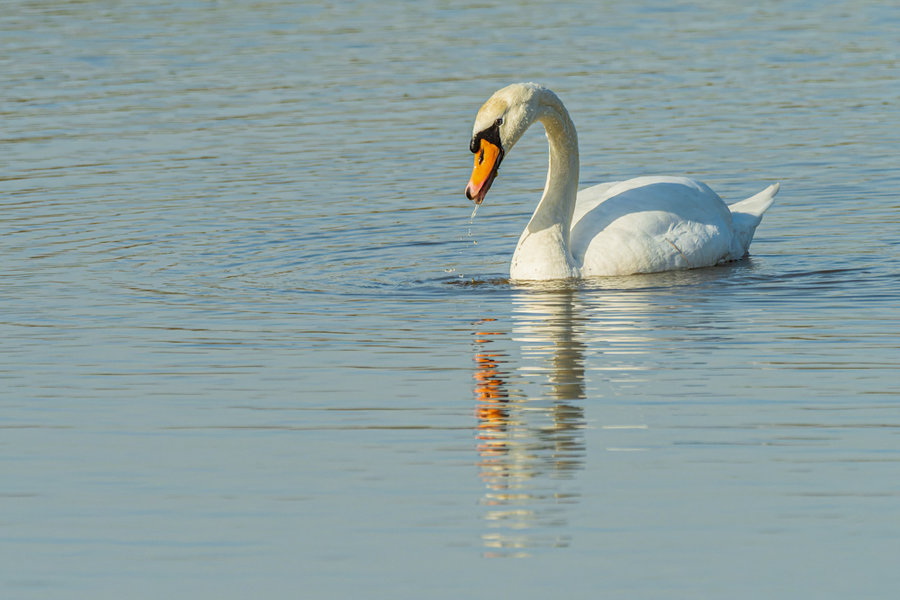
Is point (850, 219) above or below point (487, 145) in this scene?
below

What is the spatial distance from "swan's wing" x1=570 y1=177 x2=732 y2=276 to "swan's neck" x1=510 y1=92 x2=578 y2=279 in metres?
0.17

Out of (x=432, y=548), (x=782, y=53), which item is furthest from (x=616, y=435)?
(x=782, y=53)

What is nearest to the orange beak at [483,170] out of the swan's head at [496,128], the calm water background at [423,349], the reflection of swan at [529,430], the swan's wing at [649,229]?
the swan's head at [496,128]

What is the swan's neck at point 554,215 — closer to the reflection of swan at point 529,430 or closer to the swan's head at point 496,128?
the swan's head at point 496,128

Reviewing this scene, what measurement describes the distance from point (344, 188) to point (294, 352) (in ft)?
22.7

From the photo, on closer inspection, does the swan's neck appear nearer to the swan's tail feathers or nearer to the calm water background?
the calm water background

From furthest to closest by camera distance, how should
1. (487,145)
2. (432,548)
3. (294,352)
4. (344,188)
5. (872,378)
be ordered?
1. (344,188)
2. (487,145)
3. (294,352)
4. (872,378)
5. (432,548)

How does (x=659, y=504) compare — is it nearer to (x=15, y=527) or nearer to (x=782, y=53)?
(x=15, y=527)

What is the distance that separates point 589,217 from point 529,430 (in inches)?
206

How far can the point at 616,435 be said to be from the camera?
8.26 meters

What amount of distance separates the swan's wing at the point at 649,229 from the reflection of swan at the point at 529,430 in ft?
4.68

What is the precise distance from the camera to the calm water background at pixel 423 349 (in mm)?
6758

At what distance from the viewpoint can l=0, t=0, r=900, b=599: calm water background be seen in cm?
676

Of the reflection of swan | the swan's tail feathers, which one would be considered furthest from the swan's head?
the swan's tail feathers
